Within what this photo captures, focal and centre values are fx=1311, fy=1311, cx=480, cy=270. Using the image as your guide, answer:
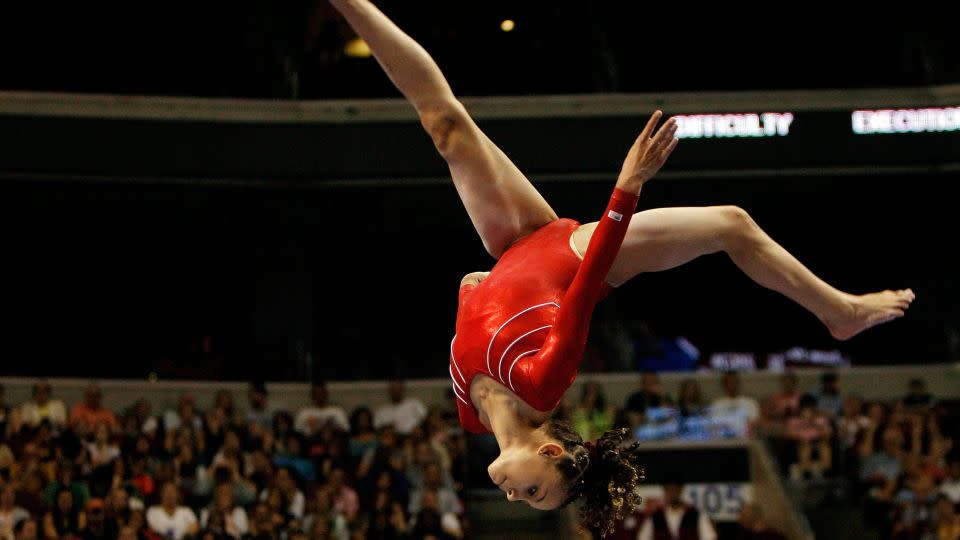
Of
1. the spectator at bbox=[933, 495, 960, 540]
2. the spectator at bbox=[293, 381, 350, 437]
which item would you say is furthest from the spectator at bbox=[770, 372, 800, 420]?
the spectator at bbox=[293, 381, 350, 437]

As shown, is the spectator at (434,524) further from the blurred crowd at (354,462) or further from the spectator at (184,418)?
the spectator at (184,418)

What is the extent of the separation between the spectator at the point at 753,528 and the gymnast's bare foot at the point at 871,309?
6350 millimetres

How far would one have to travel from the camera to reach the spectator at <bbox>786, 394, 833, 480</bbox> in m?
11.8

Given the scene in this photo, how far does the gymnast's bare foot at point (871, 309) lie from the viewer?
16.2ft

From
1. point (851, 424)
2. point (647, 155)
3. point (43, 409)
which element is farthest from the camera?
point (43, 409)

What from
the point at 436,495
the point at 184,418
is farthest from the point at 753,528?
the point at 184,418

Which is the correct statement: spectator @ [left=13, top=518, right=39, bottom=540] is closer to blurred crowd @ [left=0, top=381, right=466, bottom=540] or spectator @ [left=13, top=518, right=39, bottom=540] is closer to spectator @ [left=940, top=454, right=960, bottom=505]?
blurred crowd @ [left=0, top=381, right=466, bottom=540]

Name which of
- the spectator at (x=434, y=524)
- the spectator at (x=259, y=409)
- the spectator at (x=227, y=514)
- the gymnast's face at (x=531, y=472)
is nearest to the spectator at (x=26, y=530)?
the spectator at (x=227, y=514)

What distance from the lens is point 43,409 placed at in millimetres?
12453

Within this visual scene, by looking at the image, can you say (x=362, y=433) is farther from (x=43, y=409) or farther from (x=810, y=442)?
(x=810, y=442)

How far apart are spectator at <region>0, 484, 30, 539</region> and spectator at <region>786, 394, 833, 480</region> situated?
21.7 ft

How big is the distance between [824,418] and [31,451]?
7.00 meters

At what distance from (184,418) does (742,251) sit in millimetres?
8394

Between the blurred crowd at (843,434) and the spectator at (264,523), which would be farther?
the blurred crowd at (843,434)
